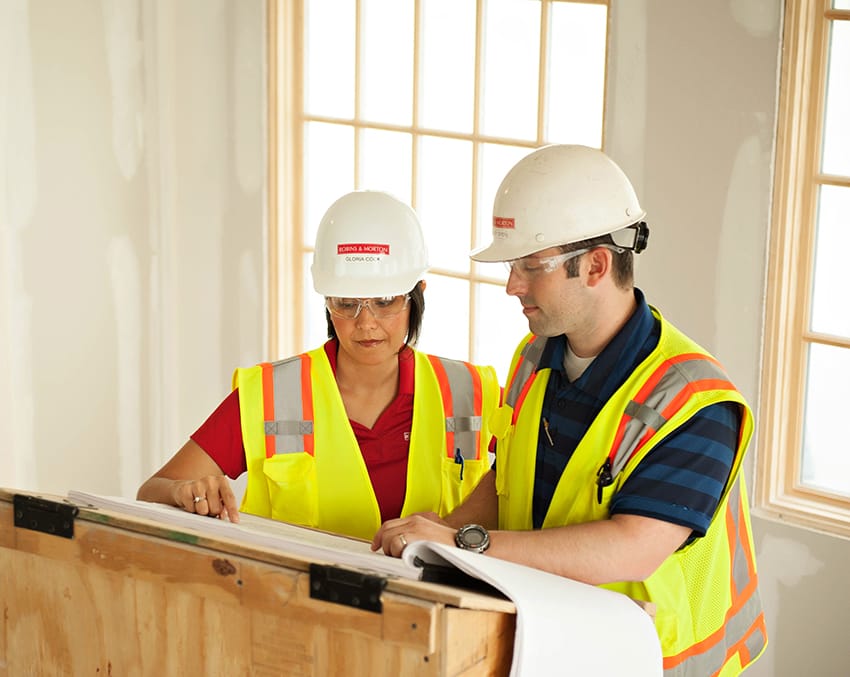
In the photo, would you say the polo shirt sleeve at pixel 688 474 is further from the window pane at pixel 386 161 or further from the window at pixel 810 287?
the window pane at pixel 386 161

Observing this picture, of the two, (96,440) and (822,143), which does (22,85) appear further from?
(822,143)

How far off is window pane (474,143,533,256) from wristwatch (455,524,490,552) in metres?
2.26

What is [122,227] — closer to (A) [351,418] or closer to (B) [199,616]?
(A) [351,418]

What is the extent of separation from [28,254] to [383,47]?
149 centimetres

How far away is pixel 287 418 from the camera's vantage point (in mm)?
2549

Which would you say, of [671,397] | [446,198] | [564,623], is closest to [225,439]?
[671,397]

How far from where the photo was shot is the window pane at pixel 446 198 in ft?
13.7

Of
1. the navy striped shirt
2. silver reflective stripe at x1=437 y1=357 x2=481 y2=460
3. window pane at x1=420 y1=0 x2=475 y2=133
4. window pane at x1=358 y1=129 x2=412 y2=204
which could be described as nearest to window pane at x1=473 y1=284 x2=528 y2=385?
window pane at x1=358 y1=129 x2=412 y2=204

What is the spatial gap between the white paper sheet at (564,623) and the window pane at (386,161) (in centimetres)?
275

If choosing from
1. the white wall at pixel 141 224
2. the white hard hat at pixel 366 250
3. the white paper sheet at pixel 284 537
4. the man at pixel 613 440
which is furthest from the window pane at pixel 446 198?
the white paper sheet at pixel 284 537

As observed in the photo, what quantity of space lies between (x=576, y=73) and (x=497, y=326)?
3.01 feet

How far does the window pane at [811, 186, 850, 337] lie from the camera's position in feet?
10.8

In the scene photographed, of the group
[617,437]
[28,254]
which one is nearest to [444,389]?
[617,437]

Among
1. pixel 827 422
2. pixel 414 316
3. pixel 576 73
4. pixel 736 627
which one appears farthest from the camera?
pixel 576 73
